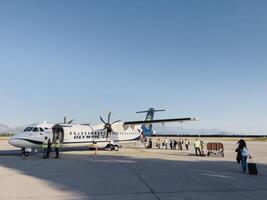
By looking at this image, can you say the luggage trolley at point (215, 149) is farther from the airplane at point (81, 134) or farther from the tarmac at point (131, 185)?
the tarmac at point (131, 185)

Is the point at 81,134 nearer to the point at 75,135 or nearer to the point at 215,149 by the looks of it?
the point at 75,135

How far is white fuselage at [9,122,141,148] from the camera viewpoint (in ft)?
85.3

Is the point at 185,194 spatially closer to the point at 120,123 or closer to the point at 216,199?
the point at 216,199

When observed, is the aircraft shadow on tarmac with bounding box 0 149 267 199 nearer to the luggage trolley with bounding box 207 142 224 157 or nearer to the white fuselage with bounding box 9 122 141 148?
the white fuselage with bounding box 9 122 141 148

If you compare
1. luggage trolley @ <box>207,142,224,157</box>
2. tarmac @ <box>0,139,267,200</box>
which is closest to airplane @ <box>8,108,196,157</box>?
luggage trolley @ <box>207,142,224,157</box>

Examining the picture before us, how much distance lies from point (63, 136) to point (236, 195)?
73.2 ft

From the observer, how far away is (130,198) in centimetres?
924

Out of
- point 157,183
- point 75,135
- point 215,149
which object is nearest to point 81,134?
point 75,135

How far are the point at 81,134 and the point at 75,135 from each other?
31.7 inches

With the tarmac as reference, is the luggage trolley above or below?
above

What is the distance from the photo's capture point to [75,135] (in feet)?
101

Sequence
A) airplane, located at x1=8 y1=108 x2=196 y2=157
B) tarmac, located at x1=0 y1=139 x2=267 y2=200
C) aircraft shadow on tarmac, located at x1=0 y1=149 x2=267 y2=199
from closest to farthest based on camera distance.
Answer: tarmac, located at x1=0 y1=139 x2=267 y2=200
aircraft shadow on tarmac, located at x1=0 y1=149 x2=267 y2=199
airplane, located at x1=8 y1=108 x2=196 y2=157

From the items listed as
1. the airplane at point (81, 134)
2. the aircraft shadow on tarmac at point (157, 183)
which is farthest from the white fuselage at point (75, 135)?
the aircraft shadow on tarmac at point (157, 183)

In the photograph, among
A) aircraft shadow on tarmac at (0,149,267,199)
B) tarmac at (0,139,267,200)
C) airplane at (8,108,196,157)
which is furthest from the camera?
airplane at (8,108,196,157)
